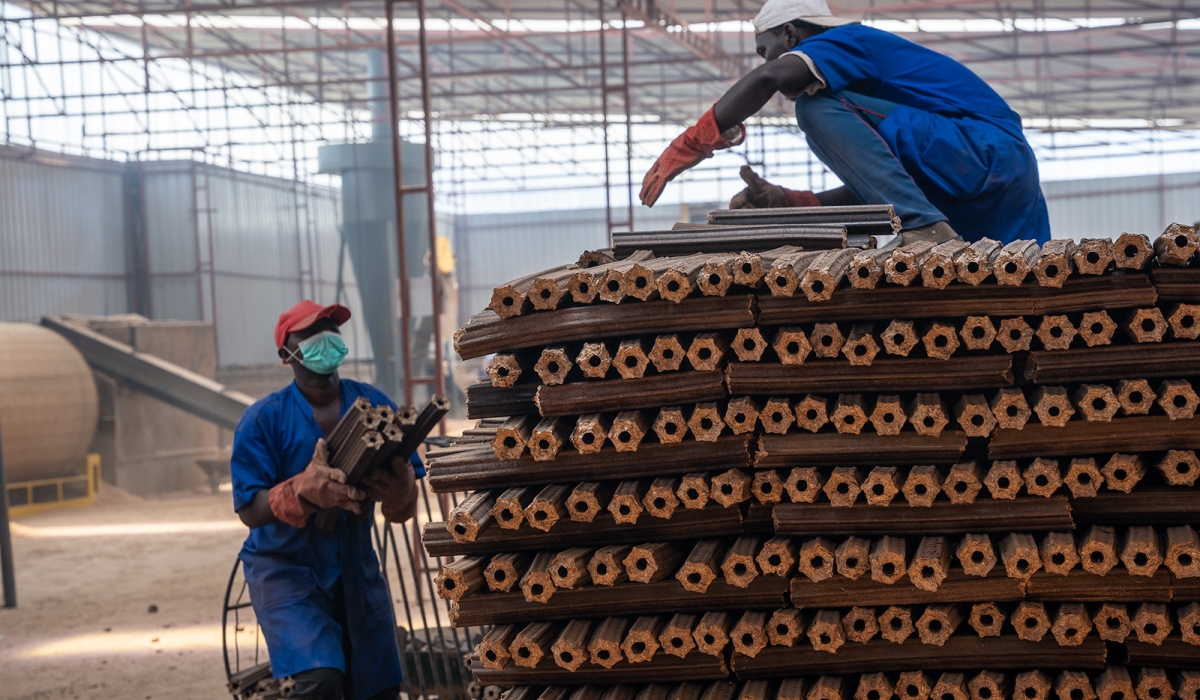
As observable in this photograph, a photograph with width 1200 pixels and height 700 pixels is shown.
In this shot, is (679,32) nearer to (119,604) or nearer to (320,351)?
(119,604)

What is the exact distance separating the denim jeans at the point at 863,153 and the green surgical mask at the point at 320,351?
2.18 meters

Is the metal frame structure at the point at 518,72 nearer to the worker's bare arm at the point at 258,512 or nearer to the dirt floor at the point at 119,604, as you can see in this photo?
the dirt floor at the point at 119,604

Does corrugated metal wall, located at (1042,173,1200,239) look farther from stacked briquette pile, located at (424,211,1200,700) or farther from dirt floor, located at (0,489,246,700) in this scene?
stacked briquette pile, located at (424,211,1200,700)

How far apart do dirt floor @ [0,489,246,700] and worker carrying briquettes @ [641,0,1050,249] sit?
17.8 feet

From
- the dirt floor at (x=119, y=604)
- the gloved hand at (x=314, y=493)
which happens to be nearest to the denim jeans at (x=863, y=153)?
the gloved hand at (x=314, y=493)

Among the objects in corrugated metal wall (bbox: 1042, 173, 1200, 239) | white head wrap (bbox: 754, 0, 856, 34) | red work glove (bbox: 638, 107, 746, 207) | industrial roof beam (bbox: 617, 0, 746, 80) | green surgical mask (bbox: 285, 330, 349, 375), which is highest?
industrial roof beam (bbox: 617, 0, 746, 80)

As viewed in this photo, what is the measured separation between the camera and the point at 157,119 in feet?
85.5

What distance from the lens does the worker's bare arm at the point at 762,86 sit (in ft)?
12.1

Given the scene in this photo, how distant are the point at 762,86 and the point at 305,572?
267 centimetres

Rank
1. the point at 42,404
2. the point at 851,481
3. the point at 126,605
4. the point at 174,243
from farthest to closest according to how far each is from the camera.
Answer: the point at 174,243 < the point at 42,404 < the point at 126,605 < the point at 851,481

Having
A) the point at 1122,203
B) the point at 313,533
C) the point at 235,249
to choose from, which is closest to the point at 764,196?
the point at 313,533

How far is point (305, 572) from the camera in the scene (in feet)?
15.2

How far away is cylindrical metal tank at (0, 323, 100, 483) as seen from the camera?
15.1 meters

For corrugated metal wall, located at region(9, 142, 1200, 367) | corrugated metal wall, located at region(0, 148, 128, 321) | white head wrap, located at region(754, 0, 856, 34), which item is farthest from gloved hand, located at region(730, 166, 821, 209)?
corrugated metal wall, located at region(0, 148, 128, 321)
